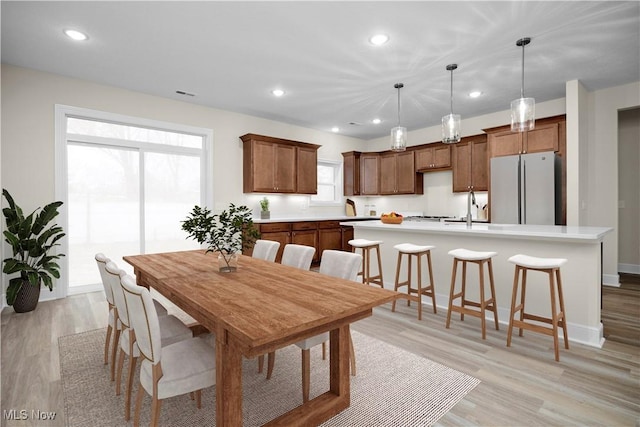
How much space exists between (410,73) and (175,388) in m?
3.94

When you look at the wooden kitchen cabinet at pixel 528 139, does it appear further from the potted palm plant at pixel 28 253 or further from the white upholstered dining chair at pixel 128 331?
the potted palm plant at pixel 28 253

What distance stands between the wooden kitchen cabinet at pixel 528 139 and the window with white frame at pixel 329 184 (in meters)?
3.24

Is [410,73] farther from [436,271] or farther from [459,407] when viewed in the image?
[459,407]

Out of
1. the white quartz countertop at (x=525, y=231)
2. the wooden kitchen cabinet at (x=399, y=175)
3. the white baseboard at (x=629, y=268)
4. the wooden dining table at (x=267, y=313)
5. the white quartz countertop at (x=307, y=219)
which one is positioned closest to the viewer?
the wooden dining table at (x=267, y=313)

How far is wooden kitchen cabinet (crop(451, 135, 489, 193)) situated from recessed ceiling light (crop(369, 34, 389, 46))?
3.23 m

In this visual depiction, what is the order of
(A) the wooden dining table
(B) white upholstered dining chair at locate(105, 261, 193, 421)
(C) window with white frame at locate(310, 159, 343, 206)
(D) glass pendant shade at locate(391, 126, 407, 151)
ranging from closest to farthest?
(A) the wooden dining table, (B) white upholstered dining chair at locate(105, 261, 193, 421), (D) glass pendant shade at locate(391, 126, 407, 151), (C) window with white frame at locate(310, 159, 343, 206)

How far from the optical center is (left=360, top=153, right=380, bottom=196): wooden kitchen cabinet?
23.8 feet

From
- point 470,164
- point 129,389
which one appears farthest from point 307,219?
point 129,389

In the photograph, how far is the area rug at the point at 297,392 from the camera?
1776 millimetres

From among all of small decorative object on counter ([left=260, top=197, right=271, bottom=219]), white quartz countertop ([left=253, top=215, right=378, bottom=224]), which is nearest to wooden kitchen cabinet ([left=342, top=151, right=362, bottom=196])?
white quartz countertop ([left=253, top=215, right=378, bottom=224])

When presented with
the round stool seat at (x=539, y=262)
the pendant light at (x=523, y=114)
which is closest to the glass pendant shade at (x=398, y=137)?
the pendant light at (x=523, y=114)

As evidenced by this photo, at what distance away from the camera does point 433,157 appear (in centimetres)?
631

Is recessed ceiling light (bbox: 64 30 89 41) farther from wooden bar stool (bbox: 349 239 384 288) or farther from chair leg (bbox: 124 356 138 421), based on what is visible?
wooden bar stool (bbox: 349 239 384 288)

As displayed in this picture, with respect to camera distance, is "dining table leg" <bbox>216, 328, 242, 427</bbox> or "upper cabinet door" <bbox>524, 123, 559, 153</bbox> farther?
"upper cabinet door" <bbox>524, 123, 559, 153</bbox>
